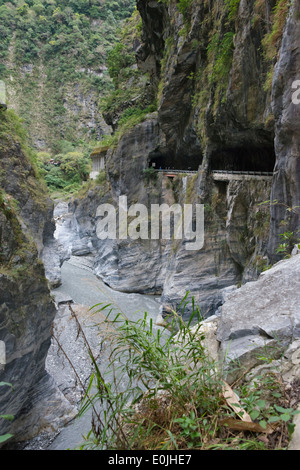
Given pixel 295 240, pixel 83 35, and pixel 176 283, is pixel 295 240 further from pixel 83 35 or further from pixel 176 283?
pixel 83 35

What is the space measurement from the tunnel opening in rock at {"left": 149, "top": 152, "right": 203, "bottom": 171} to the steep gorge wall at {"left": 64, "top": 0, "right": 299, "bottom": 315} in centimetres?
9

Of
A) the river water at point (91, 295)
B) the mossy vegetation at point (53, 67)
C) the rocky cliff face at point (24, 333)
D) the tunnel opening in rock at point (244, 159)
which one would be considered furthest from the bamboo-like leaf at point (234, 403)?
the mossy vegetation at point (53, 67)

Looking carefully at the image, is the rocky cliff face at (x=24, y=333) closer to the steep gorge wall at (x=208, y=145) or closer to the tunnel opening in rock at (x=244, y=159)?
the steep gorge wall at (x=208, y=145)

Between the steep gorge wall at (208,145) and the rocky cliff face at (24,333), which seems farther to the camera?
the steep gorge wall at (208,145)

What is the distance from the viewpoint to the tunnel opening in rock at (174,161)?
61.5 ft

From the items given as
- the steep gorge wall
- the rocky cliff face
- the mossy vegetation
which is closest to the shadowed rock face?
the steep gorge wall

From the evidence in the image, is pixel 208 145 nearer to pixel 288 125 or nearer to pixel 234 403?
pixel 288 125

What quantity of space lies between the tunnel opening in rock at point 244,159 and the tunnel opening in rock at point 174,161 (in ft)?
15.4

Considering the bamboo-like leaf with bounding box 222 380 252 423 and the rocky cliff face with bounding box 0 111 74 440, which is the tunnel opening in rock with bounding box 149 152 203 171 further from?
the bamboo-like leaf with bounding box 222 380 252 423

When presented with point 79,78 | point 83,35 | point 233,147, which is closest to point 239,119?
point 233,147

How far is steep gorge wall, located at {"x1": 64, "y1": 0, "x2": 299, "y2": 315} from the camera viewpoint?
8.57 metres

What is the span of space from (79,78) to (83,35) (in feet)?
39.7

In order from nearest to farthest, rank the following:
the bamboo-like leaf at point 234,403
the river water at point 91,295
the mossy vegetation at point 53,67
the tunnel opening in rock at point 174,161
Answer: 1. the bamboo-like leaf at point 234,403
2. the river water at point 91,295
3. the tunnel opening in rock at point 174,161
4. the mossy vegetation at point 53,67

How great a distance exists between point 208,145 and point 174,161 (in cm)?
716
